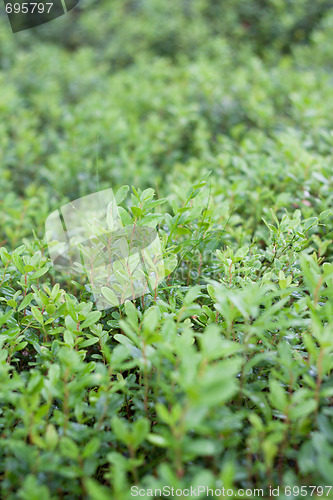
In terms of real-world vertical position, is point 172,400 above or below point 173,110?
above

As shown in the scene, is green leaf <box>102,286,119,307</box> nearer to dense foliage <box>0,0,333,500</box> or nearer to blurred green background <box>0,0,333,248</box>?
dense foliage <box>0,0,333,500</box>

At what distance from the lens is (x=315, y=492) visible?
1022mm

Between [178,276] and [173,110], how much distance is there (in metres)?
2.22

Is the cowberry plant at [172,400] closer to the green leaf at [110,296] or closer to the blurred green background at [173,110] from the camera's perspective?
the green leaf at [110,296]

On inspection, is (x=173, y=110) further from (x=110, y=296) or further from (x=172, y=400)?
(x=172, y=400)

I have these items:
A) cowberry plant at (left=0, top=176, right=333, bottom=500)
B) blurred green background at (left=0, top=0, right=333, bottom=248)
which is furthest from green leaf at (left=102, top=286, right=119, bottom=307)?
blurred green background at (left=0, top=0, right=333, bottom=248)

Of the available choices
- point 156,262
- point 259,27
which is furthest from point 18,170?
point 259,27

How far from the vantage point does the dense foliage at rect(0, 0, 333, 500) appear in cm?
103

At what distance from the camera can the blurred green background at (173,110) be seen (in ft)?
8.13

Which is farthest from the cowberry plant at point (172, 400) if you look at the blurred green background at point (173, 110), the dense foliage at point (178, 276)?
the blurred green background at point (173, 110)

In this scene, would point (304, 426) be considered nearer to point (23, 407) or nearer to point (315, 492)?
point (315, 492)

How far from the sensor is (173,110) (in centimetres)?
363

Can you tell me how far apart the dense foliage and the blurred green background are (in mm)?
22

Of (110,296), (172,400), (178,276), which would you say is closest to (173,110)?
(178,276)
